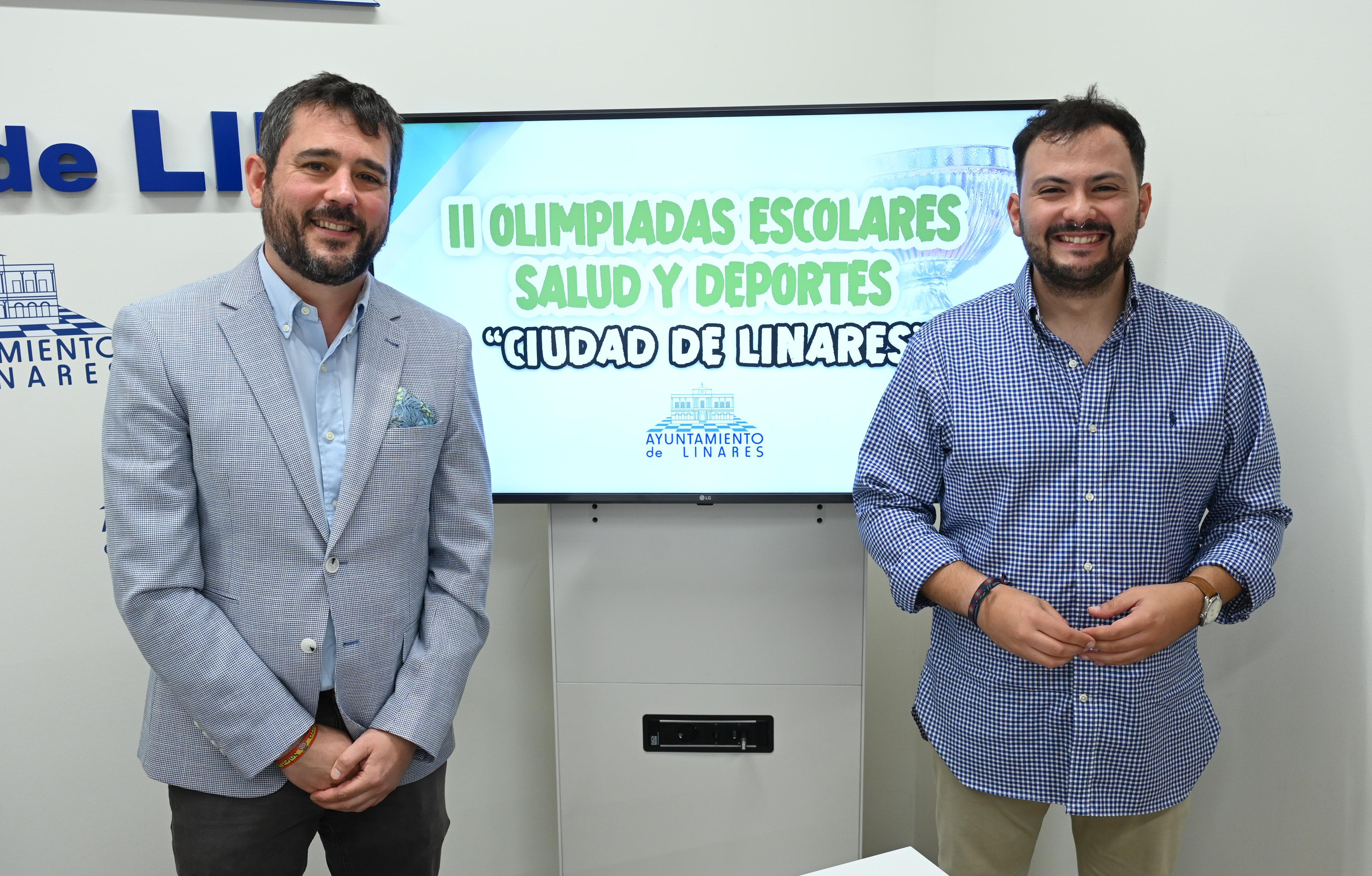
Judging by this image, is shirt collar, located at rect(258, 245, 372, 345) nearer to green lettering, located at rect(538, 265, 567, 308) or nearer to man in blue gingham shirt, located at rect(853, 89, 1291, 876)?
green lettering, located at rect(538, 265, 567, 308)

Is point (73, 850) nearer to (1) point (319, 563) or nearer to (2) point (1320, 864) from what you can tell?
(1) point (319, 563)

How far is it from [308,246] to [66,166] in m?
1.20

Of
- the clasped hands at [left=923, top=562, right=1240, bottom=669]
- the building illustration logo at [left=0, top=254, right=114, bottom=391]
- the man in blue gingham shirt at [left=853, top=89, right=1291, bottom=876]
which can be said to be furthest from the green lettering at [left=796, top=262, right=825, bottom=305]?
the building illustration logo at [left=0, top=254, right=114, bottom=391]

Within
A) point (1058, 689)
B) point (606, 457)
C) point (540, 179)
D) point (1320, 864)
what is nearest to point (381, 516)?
point (606, 457)

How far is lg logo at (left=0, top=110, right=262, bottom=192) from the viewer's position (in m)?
2.21

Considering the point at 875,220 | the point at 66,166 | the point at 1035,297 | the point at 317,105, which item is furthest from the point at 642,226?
the point at 66,166

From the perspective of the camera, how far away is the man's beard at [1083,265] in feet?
5.10

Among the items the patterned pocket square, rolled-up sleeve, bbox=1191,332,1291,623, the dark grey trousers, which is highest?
the patterned pocket square

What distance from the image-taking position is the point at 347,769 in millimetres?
1496

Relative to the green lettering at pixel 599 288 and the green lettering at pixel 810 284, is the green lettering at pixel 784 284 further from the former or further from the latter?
the green lettering at pixel 599 288

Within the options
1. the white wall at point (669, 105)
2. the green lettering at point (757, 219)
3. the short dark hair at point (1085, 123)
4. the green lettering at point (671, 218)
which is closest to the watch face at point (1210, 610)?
the white wall at point (669, 105)

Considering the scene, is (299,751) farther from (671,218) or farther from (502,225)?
(671,218)

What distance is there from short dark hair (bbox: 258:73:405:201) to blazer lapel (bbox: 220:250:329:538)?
0.24m

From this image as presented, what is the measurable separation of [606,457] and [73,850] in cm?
182
